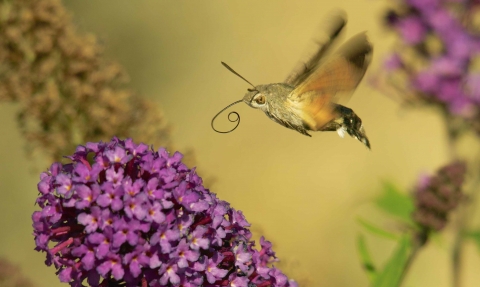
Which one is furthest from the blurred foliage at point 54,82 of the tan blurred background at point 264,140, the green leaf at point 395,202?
the tan blurred background at point 264,140

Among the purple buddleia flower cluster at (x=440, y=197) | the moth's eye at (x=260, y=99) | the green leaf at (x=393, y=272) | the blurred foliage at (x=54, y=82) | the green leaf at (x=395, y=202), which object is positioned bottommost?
the green leaf at (x=393, y=272)

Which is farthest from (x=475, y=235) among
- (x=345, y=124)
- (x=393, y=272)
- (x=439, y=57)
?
(x=345, y=124)

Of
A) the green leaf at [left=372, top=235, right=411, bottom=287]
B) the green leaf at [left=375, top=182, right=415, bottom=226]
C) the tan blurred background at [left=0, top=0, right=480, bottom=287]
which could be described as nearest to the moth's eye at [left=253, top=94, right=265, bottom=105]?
the green leaf at [left=372, top=235, right=411, bottom=287]

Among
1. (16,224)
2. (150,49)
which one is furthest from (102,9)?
(16,224)

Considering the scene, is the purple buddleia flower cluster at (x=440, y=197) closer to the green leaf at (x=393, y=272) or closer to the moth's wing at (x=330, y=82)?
the green leaf at (x=393, y=272)

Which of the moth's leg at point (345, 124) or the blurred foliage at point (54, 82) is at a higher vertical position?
the blurred foliage at point (54, 82)

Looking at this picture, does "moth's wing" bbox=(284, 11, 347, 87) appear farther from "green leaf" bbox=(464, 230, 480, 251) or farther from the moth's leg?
"green leaf" bbox=(464, 230, 480, 251)

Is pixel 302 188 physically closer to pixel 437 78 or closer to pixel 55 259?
pixel 437 78
